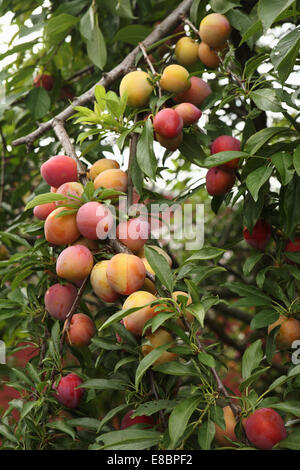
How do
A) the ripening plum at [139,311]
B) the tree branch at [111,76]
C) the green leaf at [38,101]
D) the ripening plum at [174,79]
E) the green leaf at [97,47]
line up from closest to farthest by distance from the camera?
1. the ripening plum at [139,311]
2. the ripening plum at [174,79]
3. the tree branch at [111,76]
4. the green leaf at [97,47]
5. the green leaf at [38,101]

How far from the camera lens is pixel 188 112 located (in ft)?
3.16

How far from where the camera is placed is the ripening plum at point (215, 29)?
3.31 ft

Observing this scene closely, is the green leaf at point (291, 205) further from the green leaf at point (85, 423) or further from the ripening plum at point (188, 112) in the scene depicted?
the green leaf at point (85, 423)

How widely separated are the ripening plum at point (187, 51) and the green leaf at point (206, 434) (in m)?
0.76

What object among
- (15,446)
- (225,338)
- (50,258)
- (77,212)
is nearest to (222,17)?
(77,212)

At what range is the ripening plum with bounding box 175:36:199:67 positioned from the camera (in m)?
1.09

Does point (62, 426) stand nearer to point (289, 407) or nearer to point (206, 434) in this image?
point (206, 434)

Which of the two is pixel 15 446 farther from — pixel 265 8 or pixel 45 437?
pixel 265 8

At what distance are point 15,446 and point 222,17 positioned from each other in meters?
0.93

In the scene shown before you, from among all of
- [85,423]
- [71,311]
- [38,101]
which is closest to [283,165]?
[71,311]

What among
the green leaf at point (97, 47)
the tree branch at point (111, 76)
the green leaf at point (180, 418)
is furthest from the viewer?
the green leaf at point (97, 47)

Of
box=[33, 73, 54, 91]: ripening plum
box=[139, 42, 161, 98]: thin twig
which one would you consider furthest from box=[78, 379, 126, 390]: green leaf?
A: box=[33, 73, 54, 91]: ripening plum

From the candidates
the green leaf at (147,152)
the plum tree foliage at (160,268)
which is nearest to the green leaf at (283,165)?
the plum tree foliage at (160,268)

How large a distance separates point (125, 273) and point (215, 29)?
55cm
